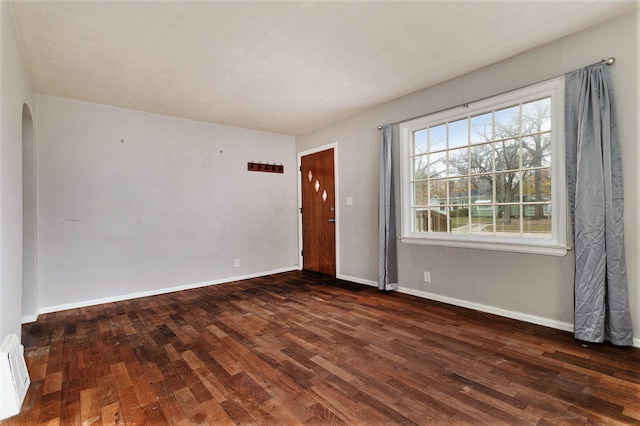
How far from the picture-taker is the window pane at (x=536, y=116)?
2873 mm

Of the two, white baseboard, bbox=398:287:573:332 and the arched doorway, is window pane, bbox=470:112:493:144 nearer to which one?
white baseboard, bbox=398:287:573:332

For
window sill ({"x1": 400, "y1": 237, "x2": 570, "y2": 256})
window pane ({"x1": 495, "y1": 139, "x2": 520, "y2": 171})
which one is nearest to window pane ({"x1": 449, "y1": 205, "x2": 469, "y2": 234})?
window sill ({"x1": 400, "y1": 237, "x2": 570, "y2": 256})

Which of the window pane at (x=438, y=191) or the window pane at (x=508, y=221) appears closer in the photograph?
the window pane at (x=508, y=221)

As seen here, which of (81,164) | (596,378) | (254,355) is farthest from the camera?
(81,164)

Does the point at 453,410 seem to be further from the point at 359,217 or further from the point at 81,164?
the point at 81,164

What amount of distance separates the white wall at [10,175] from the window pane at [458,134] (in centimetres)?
403

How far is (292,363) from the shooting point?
2.29m

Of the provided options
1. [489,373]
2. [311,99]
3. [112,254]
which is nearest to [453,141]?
[311,99]

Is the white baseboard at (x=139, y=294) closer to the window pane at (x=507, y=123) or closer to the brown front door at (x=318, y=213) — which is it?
the brown front door at (x=318, y=213)

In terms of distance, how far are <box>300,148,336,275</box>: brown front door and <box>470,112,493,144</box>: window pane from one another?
2309mm

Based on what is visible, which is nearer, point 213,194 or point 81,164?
point 81,164

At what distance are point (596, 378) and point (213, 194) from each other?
4788 millimetres

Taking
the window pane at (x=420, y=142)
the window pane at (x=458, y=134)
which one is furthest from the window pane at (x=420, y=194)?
the window pane at (x=458, y=134)

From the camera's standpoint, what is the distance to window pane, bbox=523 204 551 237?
2.88m
